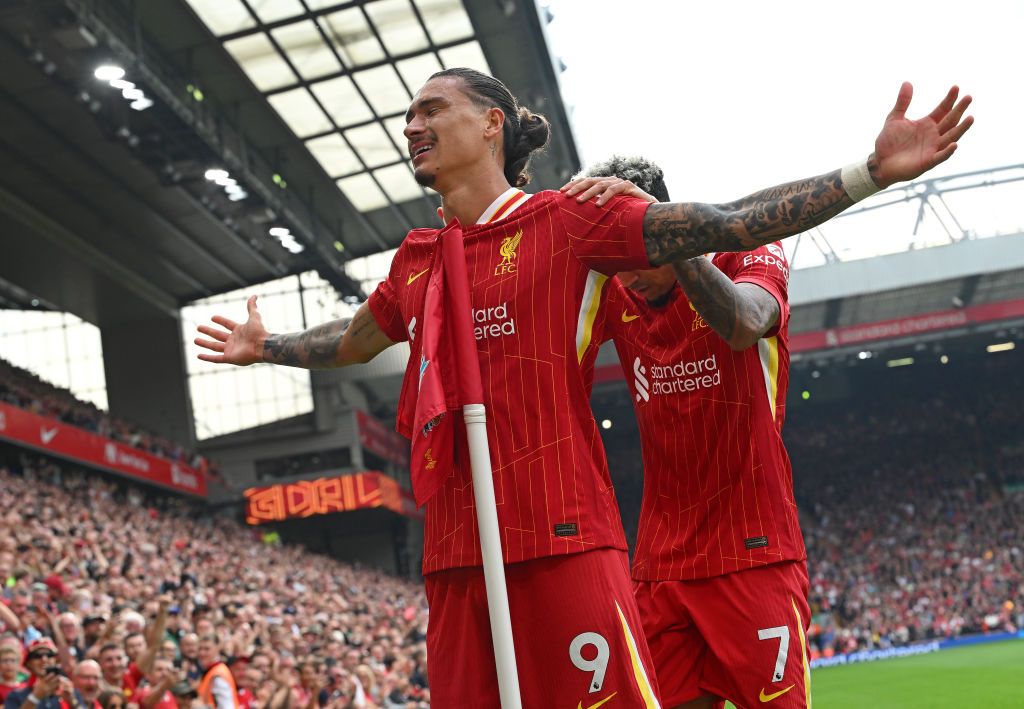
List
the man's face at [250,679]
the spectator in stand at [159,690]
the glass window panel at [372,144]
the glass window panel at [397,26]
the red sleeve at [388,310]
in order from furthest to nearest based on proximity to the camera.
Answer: the glass window panel at [372,144], the glass window panel at [397,26], the man's face at [250,679], the spectator in stand at [159,690], the red sleeve at [388,310]

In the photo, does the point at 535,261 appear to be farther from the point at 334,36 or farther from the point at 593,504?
the point at 334,36

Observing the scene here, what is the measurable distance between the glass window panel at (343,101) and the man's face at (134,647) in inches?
703

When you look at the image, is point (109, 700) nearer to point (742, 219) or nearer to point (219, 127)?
point (742, 219)

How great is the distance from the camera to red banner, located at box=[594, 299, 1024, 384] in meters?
38.9

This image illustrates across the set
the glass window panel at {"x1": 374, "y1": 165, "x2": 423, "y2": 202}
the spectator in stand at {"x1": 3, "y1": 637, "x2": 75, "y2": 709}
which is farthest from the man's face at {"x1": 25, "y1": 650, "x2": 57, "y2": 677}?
the glass window panel at {"x1": 374, "y1": 165, "x2": 423, "y2": 202}

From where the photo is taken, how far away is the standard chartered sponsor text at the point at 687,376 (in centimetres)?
372

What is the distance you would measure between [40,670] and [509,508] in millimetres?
6025

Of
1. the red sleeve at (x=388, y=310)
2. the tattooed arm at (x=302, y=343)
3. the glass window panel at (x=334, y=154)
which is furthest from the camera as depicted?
the glass window panel at (x=334, y=154)

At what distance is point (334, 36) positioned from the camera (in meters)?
23.8

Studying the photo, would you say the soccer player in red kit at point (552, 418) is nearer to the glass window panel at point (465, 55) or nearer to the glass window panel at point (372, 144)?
the glass window panel at point (465, 55)

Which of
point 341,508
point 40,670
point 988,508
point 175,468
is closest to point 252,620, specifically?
point 40,670

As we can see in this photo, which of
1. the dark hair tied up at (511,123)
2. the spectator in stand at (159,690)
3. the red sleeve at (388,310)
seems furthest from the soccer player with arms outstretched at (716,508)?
the spectator in stand at (159,690)

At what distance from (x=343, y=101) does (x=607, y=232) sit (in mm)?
24927

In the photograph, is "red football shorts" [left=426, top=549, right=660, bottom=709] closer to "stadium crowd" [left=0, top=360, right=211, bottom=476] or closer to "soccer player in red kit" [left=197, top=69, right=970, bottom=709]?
"soccer player in red kit" [left=197, top=69, right=970, bottom=709]
